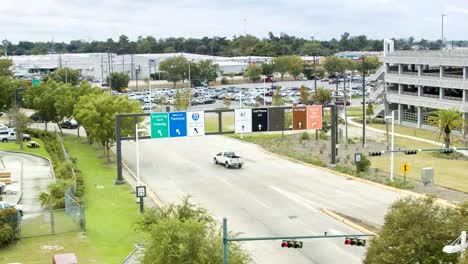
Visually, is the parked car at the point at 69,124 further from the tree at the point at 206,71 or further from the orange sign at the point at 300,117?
the tree at the point at 206,71

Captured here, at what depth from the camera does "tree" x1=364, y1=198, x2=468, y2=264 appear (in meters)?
20.2

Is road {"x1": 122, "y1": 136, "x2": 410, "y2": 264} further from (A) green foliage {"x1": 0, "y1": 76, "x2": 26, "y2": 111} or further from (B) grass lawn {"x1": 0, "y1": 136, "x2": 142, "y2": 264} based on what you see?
(A) green foliage {"x1": 0, "y1": 76, "x2": 26, "y2": 111}

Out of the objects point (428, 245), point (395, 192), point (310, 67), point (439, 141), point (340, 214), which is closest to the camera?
point (428, 245)

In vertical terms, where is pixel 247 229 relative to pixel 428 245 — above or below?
below

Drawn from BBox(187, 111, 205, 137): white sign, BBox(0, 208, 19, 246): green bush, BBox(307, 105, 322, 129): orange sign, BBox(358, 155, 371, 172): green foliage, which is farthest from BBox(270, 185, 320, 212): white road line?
BBox(0, 208, 19, 246): green bush

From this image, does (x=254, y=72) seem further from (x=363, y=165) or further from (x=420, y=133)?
(x=363, y=165)

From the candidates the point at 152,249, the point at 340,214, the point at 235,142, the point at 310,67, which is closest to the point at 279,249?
the point at 340,214

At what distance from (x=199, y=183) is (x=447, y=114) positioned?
23.2 meters

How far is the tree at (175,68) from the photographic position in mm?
147250

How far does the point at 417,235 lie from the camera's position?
20.3 meters

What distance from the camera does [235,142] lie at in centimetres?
6562

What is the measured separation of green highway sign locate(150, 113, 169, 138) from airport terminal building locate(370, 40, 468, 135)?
119ft

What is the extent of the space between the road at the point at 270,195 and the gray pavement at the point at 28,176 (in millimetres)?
6705

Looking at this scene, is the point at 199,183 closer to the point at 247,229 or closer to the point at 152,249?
the point at 247,229
